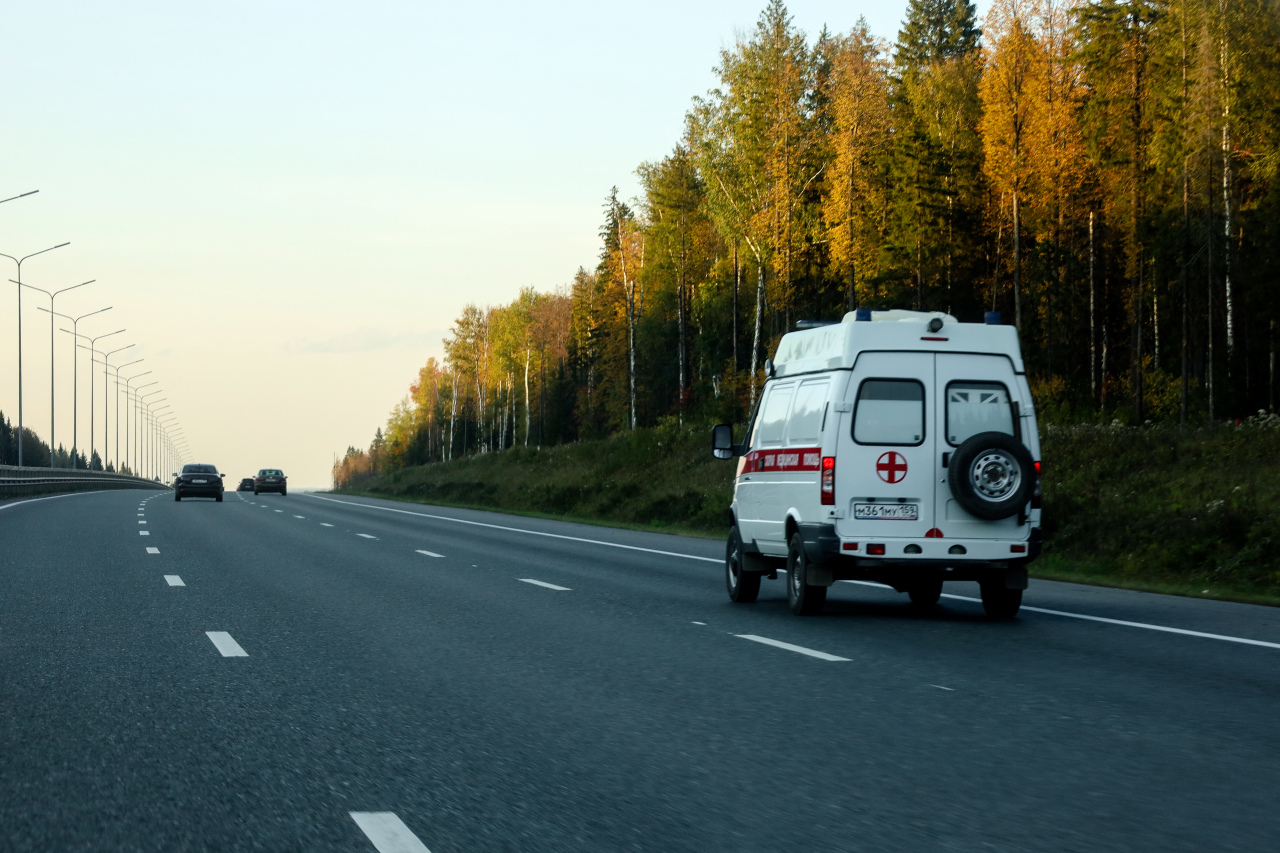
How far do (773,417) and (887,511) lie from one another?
6.71 feet

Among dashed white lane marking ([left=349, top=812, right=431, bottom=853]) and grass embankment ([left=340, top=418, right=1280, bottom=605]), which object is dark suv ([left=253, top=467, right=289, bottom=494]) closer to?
grass embankment ([left=340, top=418, right=1280, bottom=605])

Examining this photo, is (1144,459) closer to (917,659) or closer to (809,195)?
(917,659)

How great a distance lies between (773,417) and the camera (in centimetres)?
1448

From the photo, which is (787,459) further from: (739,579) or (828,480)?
(739,579)

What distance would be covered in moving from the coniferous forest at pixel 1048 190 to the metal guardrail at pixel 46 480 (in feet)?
77.4

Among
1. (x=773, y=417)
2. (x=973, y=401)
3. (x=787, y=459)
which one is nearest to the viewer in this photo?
(x=973, y=401)

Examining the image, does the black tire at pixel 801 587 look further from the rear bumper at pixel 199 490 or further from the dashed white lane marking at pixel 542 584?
the rear bumper at pixel 199 490

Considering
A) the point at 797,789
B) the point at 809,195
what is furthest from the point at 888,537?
the point at 809,195

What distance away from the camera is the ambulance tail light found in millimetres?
12789

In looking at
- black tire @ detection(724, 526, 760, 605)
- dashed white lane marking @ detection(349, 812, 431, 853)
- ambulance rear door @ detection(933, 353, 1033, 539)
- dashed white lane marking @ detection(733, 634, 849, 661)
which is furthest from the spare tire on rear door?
dashed white lane marking @ detection(349, 812, 431, 853)

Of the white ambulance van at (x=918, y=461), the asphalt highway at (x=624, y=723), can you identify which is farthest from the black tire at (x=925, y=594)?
the white ambulance van at (x=918, y=461)

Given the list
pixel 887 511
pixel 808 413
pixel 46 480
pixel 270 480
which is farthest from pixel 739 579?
pixel 270 480

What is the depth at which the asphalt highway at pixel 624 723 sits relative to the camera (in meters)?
5.46

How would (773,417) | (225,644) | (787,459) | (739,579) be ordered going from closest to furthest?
(225,644)
(787,459)
(773,417)
(739,579)
